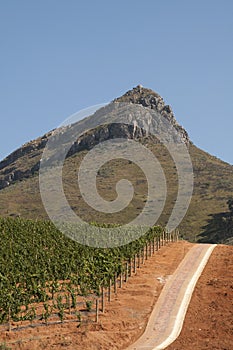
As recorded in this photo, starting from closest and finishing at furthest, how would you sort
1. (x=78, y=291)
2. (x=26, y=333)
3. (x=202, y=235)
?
(x=26, y=333) → (x=78, y=291) → (x=202, y=235)

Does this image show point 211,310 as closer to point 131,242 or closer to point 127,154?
point 131,242

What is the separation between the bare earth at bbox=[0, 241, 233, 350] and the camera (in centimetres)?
2758

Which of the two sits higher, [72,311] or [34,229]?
[34,229]

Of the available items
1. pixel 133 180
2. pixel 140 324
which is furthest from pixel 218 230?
pixel 140 324

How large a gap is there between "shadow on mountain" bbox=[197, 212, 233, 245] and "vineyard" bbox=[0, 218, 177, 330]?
181 ft

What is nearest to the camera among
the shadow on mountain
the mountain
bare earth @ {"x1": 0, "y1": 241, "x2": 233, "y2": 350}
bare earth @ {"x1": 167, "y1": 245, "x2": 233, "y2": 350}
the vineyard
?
bare earth @ {"x1": 0, "y1": 241, "x2": 233, "y2": 350}

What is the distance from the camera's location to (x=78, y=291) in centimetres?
3691

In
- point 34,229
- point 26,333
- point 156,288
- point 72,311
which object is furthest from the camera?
point 34,229

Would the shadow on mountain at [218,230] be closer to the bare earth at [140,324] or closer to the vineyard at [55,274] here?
the vineyard at [55,274]

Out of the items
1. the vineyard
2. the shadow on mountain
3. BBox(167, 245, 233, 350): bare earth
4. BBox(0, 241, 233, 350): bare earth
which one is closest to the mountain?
the shadow on mountain

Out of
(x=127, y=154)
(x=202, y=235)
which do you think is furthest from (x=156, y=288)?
(x=127, y=154)

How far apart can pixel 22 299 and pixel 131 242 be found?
70.9ft

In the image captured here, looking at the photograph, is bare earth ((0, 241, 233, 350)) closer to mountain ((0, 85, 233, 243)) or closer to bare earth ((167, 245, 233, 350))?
bare earth ((167, 245, 233, 350))

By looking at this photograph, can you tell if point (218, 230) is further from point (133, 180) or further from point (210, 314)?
point (210, 314)
